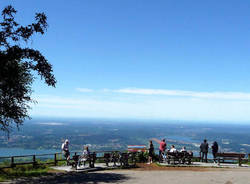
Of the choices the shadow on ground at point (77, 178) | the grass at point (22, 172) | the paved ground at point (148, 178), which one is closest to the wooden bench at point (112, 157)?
the paved ground at point (148, 178)

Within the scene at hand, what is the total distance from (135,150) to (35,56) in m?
12.2

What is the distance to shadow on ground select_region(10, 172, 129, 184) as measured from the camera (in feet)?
45.8

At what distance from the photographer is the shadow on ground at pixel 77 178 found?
45.8ft

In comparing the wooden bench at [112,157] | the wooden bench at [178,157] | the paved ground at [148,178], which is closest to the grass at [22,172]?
the paved ground at [148,178]

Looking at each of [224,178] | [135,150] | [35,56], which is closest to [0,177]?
[35,56]

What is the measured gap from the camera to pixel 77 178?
15.0m

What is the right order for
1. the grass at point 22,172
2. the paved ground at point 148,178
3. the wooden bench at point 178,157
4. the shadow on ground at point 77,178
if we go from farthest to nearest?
1. the wooden bench at point 178,157
2. the grass at point 22,172
3. the paved ground at point 148,178
4. the shadow on ground at point 77,178

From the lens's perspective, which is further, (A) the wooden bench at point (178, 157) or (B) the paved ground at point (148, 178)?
(A) the wooden bench at point (178, 157)

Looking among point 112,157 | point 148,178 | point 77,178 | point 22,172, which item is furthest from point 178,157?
point 22,172

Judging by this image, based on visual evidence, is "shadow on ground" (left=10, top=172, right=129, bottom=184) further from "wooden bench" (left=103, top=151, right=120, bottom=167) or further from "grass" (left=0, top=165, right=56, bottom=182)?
"wooden bench" (left=103, top=151, right=120, bottom=167)

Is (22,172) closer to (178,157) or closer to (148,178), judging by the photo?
(148,178)

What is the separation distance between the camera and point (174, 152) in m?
21.2

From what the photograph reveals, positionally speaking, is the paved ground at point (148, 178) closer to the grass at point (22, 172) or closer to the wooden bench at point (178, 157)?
the grass at point (22, 172)

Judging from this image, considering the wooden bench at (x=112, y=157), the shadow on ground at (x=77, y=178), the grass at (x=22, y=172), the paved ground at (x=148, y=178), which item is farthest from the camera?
the wooden bench at (x=112, y=157)
